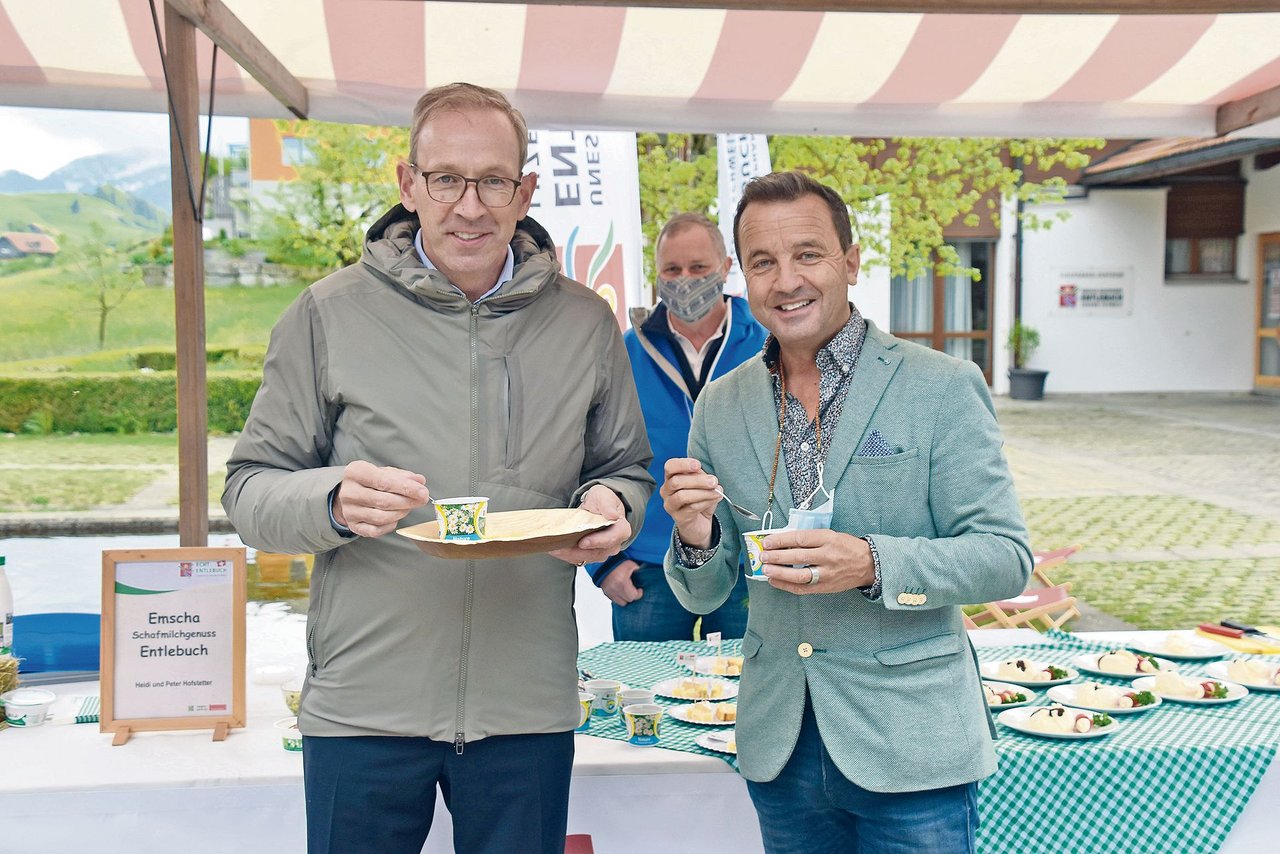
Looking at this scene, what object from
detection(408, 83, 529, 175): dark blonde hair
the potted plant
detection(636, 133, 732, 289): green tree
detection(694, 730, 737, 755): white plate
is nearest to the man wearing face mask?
detection(694, 730, 737, 755): white plate

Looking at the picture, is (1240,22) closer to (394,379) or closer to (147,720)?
(394,379)

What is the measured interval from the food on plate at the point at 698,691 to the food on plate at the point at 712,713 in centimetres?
14

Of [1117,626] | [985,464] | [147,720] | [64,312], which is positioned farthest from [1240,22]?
[64,312]

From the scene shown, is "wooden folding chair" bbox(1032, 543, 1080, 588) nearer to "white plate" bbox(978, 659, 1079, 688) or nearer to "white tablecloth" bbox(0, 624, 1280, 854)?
"white plate" bbox(978, 659, 1079, 688)

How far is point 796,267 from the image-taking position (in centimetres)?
195

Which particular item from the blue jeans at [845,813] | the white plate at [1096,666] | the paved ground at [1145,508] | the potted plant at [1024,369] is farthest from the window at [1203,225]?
the blue jeans at [845,813]

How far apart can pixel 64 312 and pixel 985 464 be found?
2540 cm

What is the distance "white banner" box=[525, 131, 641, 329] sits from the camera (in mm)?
6598

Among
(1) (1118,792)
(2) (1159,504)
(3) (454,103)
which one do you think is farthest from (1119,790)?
(2) (1159,504)

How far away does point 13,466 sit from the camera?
18234 millimetres

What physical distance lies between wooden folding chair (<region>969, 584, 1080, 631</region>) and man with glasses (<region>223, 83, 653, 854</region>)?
4.00 m

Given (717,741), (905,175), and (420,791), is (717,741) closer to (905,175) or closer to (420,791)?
(420,791)

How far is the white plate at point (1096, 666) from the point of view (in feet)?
10.5

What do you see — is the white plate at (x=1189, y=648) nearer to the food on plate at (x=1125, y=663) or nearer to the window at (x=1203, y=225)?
the food on plate at (x=1125, y=663)
